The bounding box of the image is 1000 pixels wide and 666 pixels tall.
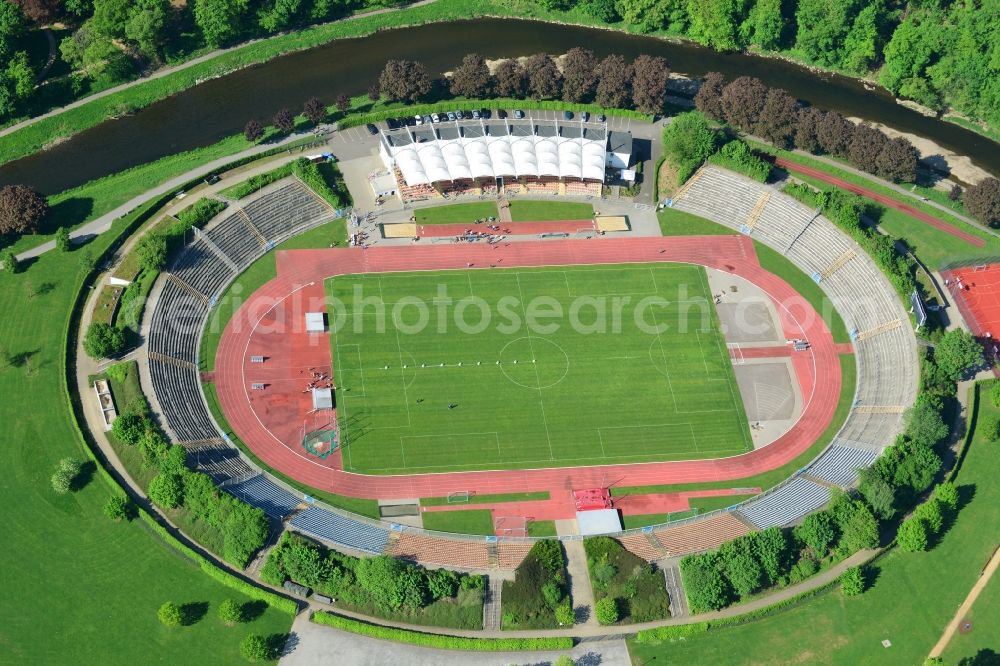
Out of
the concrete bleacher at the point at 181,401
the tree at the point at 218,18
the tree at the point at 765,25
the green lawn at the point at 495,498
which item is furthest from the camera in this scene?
the tree at the point at 765,25

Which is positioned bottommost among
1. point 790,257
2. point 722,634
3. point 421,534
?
point 722,634

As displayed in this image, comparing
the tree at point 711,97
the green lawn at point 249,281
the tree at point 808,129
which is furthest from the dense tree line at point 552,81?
the green lawn at point 249,281

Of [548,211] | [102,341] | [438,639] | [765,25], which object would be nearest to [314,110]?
[548,211]

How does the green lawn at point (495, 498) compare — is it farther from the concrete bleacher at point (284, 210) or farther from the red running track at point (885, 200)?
the red running track at point (885, 200)

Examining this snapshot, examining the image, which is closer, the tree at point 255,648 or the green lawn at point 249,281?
the tree at point 255,648

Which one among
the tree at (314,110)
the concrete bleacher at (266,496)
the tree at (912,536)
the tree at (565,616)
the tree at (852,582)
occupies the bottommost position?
the tree at (565,616)

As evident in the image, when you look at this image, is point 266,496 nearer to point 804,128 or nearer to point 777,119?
point 777,119

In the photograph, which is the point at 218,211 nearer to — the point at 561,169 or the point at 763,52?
the point at 561,169

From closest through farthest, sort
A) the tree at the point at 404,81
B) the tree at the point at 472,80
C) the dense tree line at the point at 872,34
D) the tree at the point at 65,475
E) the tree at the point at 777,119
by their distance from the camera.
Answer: the tree at the point at 65,475, the tree at the point at 777,119, the tree at the point at 404,81, the tree at the point at 472,80, the dense tree line at the point at 872,34

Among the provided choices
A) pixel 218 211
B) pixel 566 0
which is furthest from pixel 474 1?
pixel 218 211
